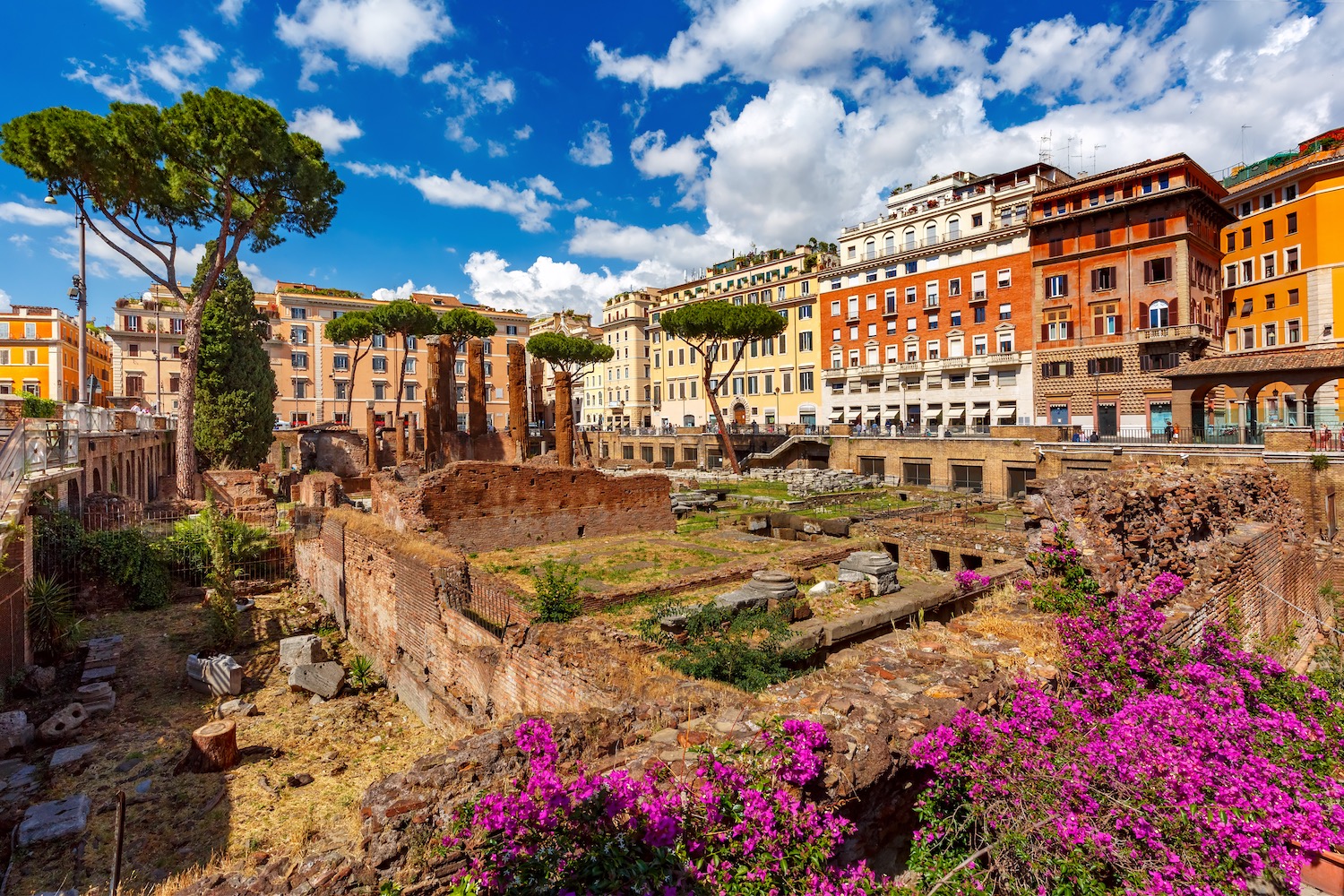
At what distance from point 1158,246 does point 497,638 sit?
40808 millimetres

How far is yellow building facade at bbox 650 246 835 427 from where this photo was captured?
5191cm

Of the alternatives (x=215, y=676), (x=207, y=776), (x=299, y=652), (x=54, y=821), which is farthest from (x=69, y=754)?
(x=299, y=652)

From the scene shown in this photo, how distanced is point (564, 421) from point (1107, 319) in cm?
3113

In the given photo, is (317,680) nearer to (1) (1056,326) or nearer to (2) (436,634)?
(2) (436,634)

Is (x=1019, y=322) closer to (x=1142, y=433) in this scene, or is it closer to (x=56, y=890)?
(x=1142, y=433)

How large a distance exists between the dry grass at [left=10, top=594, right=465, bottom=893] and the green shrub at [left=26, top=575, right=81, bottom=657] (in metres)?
0.95

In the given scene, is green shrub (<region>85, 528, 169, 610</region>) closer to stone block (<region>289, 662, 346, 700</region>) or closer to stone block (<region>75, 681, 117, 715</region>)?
stone block (<region>75, 681, 117, 715</region>)

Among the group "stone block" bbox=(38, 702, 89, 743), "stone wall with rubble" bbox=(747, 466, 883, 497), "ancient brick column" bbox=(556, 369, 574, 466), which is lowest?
"stone block" bbox=(38, 702, 89, 743)

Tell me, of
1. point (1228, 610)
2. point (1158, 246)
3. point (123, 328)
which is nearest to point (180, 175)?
point (1228, 610)

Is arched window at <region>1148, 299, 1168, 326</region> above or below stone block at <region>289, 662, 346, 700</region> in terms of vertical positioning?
above

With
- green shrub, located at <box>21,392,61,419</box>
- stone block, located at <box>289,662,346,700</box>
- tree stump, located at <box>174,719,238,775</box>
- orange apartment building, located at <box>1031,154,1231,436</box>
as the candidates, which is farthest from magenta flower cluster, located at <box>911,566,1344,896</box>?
orange apartment building, located at <box>1031,154,1231,436</box>

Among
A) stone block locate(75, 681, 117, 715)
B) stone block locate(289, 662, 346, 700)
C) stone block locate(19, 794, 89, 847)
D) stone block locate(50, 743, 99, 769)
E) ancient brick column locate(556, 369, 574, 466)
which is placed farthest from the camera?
ancient brick column locate(556, 369, 574, 466)

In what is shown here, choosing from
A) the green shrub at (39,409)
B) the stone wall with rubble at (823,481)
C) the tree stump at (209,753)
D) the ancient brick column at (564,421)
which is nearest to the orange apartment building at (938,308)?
the stone wall with rubble at (823,481)

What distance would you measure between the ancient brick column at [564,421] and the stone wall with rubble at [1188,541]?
2146 cm
